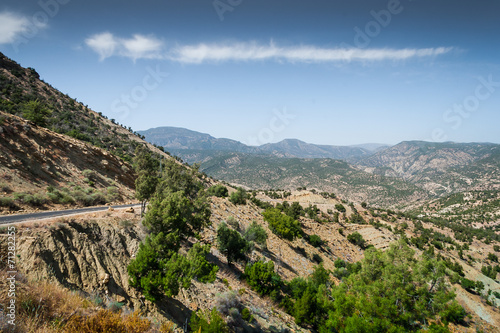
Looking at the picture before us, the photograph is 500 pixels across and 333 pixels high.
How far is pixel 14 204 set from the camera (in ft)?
53.3

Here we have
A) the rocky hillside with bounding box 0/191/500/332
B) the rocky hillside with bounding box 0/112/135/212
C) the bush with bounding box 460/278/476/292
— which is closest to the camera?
the rocky hillside with bounding box 0/191/500/332

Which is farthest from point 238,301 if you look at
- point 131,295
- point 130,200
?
point 130,200

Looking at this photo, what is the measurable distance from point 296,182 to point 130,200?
164929 millimetres

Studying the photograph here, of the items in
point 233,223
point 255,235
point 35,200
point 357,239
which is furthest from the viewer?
point 357,239

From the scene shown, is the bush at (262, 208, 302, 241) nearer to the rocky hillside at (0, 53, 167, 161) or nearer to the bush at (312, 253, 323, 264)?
the bush at (312, 253, 323, 264)

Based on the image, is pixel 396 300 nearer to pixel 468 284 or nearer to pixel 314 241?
pixel 314 241

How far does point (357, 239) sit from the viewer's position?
47.1 m

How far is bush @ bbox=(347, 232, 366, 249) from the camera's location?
47.1 metres

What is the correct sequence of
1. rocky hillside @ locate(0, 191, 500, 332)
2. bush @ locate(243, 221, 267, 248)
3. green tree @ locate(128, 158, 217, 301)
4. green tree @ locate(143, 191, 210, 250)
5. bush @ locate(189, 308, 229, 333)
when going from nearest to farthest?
rocky hillside @ locate(0, 191, 500, 332)
bush @ locate(189, 308, 229, 333)
green tree @ locate(128, 158, 217, 301)
green tree @ locate(143, 191, 210, 250)
bush @ locate(243, 221, 267, 248)

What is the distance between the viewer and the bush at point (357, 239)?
1853 inches

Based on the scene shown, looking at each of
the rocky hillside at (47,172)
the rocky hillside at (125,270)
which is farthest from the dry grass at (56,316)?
the rocky hillside at (47,172)

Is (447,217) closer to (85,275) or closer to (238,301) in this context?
(238,301)

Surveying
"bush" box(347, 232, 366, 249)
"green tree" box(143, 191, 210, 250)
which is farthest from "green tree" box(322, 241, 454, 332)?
"bush" box(347, 232, 366, 249)

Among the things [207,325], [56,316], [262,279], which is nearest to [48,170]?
[207,325]
